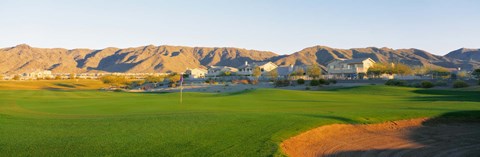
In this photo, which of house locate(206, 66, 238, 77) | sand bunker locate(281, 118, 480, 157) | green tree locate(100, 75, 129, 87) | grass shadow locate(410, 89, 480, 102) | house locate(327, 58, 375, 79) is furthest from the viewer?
house locate(206, 66, 238, 77)

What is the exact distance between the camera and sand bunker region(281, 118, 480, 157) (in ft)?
49.0

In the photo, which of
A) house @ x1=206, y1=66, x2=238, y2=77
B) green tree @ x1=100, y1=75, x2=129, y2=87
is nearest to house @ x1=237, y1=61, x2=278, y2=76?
house @ x1=206, y1=66, x2=238, y2=77

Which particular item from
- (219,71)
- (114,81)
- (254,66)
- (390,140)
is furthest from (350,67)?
(390,140)

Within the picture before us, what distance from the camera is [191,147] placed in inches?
502

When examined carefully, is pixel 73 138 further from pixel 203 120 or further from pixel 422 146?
pixel 422 146

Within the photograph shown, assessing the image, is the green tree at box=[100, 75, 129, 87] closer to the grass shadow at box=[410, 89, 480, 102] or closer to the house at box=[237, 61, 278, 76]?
the house at box=[237, 61, 278, 76]

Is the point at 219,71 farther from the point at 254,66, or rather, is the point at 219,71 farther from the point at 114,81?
the point at 114,81

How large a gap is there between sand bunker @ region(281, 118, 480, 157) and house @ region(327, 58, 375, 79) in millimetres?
87753

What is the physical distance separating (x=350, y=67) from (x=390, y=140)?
334 ft

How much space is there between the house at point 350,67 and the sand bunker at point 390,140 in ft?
288

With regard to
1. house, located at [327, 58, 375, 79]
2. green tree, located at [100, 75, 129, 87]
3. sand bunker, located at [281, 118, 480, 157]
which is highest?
house, located at [327, 58, 375, 79]

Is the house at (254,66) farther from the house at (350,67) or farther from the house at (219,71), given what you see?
the house at (350,67)

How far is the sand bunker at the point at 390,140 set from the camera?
14945 millimetres

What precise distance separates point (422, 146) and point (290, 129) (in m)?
5.33
